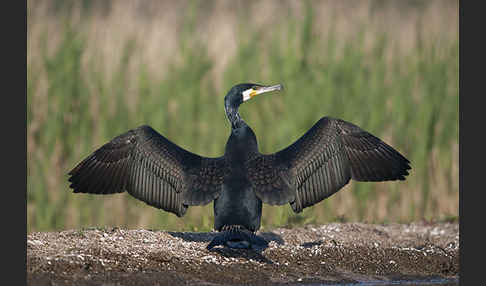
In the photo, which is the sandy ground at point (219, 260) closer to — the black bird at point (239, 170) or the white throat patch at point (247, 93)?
the black bird at point (239, 170)

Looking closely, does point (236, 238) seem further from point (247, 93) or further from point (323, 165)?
point (247, 93)

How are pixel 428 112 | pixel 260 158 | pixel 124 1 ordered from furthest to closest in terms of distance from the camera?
pixel 124 1, pixel 428 112, pixel 260 158

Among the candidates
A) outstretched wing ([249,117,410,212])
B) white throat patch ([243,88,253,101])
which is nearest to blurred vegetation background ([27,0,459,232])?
outstretched wing ([249,117,410,212])

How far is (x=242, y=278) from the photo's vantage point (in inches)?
321

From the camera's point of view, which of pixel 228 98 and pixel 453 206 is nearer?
pixel 228 98

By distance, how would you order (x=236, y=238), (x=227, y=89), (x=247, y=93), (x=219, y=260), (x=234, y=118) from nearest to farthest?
(x=236, y=238), (x=219, y=260), (x=234, y=118), (x=247, y=93), (x=227, y=89)

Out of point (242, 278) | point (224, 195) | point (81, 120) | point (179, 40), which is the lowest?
point (242, 278)

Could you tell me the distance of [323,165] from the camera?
29.3 ft

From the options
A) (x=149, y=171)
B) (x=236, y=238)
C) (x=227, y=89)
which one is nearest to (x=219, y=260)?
(x=236, y=238)

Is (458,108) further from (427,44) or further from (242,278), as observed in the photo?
(242,278)

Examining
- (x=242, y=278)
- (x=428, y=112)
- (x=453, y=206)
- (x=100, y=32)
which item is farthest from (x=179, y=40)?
(x=242, y=278)

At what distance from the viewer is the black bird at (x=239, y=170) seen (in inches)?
333

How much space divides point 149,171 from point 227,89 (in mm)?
2831

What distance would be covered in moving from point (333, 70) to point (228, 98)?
3.38m
